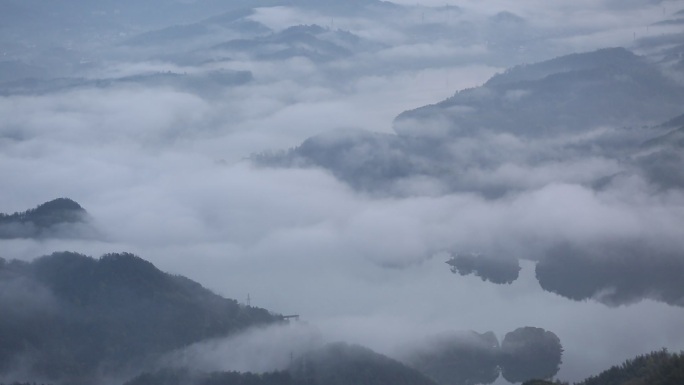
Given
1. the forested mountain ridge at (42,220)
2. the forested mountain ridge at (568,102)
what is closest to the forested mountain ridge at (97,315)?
the forested mountain ridge at (42,220)

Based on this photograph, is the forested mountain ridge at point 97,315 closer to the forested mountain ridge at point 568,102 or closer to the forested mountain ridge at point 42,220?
the forested mountain ridge at point 42,220

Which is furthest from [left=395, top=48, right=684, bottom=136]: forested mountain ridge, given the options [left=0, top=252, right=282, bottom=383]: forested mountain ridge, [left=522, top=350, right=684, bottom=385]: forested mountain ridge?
[left=522, top=350, right=684, bottom=385]: forested mountain ridge

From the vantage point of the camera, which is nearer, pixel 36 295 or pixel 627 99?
pixel 36 295

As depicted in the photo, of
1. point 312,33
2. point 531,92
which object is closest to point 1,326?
point 531,92

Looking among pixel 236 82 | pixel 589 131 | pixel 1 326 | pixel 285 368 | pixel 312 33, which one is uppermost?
pixel 312 33

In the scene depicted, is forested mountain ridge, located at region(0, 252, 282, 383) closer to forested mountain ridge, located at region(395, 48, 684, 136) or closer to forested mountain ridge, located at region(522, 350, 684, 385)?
forested mountain ridge, located at region(522, 350, 684, 385)

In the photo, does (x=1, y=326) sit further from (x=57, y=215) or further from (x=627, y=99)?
(x=627, y=99)

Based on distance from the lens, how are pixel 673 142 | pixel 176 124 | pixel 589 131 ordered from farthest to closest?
pixel 176 124, pixel 589 131, pixel 673 142
